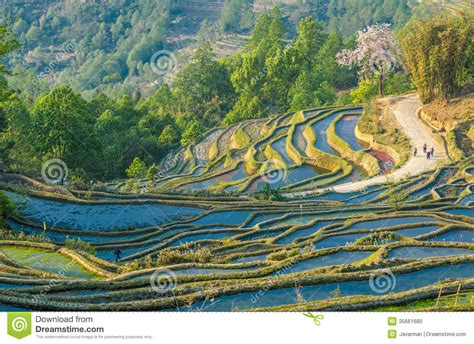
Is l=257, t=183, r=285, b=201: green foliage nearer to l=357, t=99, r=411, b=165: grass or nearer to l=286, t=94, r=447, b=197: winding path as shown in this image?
l=286, t=94, r=447, b=197: winding path

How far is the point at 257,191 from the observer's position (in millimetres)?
43531

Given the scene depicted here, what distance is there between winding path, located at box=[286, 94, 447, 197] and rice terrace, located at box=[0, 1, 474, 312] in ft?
0.66

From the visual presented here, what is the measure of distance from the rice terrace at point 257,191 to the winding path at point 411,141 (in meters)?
0.20

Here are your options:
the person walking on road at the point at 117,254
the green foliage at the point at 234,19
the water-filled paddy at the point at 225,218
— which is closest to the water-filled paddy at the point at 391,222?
the water-filled paddy at the point at 225,218

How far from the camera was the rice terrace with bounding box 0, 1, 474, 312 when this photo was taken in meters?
19.7

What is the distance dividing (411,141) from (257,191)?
1419 centimetres

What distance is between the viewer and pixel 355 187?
42.9m

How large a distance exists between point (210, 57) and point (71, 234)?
64106 millimetres

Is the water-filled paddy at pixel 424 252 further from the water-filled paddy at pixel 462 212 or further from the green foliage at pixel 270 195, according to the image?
the green foliage at pixel 270 195

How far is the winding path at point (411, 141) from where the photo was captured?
1719 inches

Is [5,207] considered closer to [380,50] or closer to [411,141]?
[411,141]

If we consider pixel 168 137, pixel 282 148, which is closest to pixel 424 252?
pixel 282 148

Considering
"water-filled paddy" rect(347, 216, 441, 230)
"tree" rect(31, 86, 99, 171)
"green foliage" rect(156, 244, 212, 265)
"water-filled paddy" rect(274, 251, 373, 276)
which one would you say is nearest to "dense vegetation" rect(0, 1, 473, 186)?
"tree" rect(31, 86, 99, 171)
